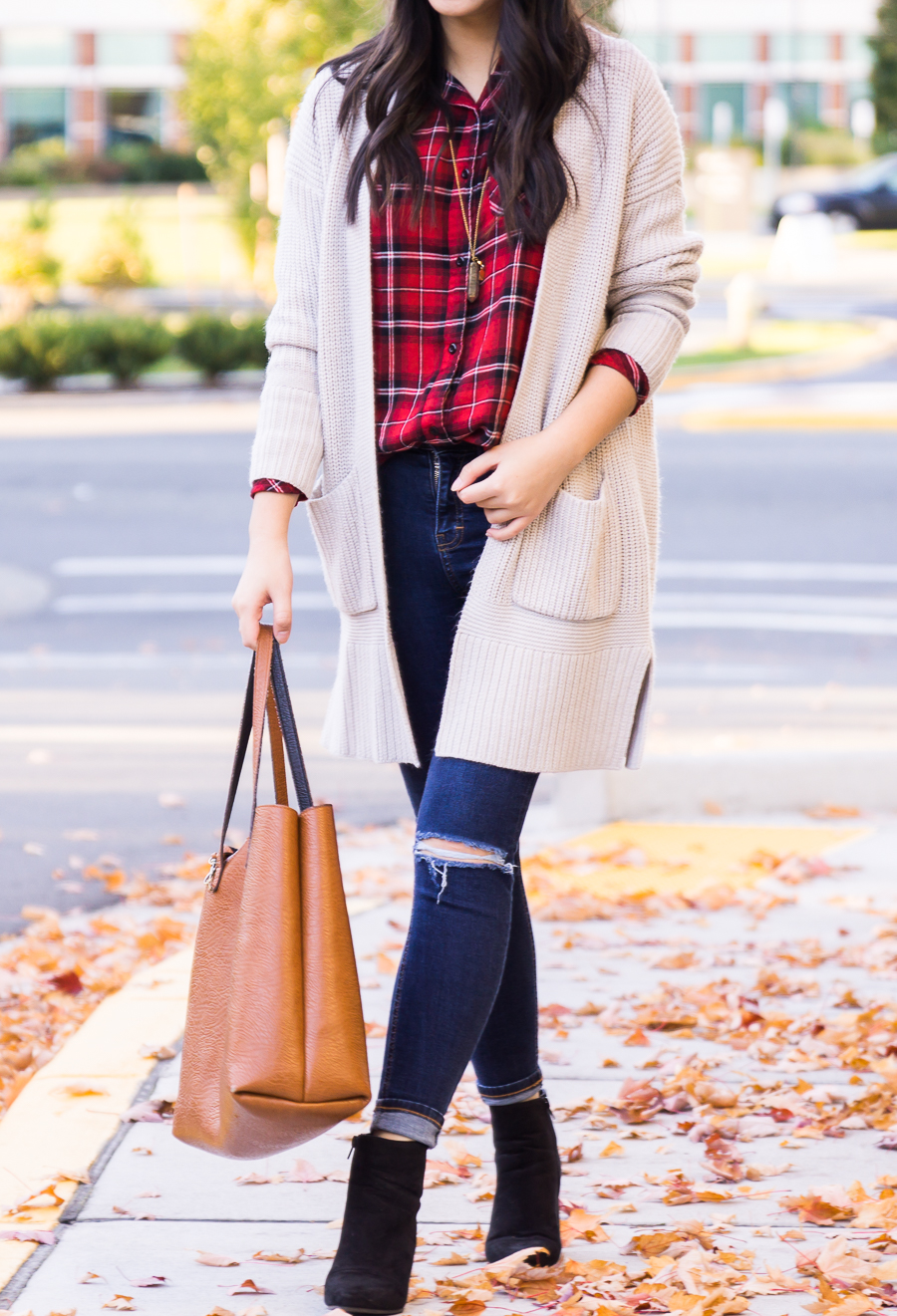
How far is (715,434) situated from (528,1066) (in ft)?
47.3

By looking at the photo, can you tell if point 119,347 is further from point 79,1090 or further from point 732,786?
point 79,1090

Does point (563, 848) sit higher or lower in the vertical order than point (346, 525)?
lower

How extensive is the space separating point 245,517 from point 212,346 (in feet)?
27.7

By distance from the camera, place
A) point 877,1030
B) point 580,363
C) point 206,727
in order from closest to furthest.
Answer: point 580,363, point 877,1030, point 206,727

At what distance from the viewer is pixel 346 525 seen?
252 cm

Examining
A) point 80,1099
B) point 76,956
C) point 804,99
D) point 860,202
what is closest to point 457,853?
point 80,1099

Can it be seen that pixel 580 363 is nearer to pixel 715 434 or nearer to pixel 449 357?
pixel 449 357

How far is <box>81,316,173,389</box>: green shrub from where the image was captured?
819 inches

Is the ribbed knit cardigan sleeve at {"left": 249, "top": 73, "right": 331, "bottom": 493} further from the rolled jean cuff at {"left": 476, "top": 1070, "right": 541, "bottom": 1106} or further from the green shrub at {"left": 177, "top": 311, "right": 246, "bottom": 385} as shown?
the green shrub at {"left": 177, "top": 311, "right": 246, "bottom": 385}

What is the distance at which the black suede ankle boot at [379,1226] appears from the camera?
7.76 ft

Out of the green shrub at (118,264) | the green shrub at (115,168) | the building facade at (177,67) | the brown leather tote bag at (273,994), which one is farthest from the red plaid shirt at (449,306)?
the building facade at (177,67)

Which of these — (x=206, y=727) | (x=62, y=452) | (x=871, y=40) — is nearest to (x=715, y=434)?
(x=62, y=452)

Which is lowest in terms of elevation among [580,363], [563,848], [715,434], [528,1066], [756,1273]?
[715,434]

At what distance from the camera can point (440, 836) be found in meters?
2.40
